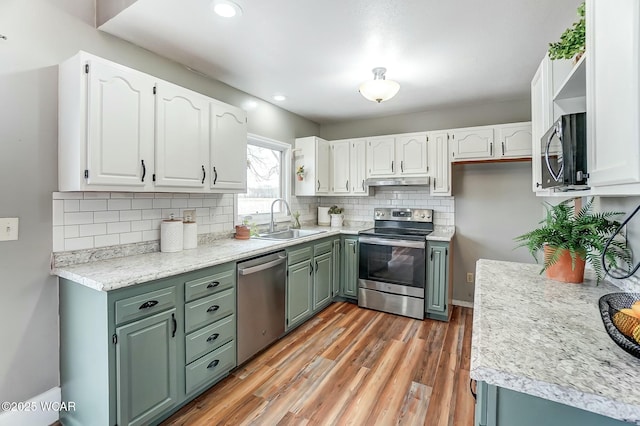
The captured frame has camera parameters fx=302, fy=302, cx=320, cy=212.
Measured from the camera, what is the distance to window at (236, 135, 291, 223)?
3416 mm

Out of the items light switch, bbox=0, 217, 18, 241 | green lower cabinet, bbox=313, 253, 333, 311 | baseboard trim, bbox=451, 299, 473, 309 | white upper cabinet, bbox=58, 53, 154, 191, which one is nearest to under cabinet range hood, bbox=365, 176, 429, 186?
green lower cabinet, bbox=313, 253, 333, 311

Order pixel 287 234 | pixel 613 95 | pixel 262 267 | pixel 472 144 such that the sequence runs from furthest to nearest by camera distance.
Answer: pixel 287 234 < pixel 472 144 < pixel 262 267 < pixel 613 95

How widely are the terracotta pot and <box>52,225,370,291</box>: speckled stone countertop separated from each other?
6.26 feet

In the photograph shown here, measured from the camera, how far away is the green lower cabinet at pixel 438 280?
10.7 ft

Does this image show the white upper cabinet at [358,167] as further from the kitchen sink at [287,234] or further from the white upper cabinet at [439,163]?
the kitchen sink at [287,234]

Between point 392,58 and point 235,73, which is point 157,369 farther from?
point 392,58

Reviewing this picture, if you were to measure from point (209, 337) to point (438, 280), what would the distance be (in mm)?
2393

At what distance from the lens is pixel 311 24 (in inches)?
78.1

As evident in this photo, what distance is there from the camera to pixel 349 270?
3.78 m

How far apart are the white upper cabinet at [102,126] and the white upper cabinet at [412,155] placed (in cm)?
276

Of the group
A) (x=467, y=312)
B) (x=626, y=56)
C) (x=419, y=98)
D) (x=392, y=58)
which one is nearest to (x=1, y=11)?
(x=392, y=58)

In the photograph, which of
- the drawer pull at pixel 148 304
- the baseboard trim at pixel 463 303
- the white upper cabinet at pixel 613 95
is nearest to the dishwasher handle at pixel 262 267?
the drawer pull at pixel 148 304

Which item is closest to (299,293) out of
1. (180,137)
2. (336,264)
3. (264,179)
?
(336,264)

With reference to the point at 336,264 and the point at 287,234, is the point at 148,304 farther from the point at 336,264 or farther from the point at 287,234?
the point at 336,264
